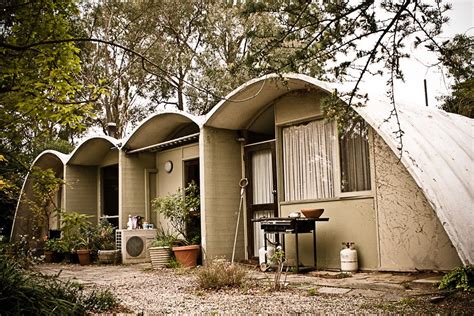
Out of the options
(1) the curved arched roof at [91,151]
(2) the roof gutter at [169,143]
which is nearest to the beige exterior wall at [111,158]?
(1) the curved arched roof at [91,151]

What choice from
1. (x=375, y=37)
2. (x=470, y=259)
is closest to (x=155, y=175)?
(x=470, y=259)

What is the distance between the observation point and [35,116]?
5219mm

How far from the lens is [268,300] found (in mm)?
5309

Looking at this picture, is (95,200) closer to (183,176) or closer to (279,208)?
(183,176)

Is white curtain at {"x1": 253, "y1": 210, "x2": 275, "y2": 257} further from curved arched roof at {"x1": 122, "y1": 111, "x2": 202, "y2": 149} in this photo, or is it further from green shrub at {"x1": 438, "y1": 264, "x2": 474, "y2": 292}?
green shrub at {"x1": 438, "y1": 264, "x2": 474, "y2": 292}

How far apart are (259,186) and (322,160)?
1.66 metres

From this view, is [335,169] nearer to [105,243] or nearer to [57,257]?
[105,243]

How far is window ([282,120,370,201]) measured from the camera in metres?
7.73

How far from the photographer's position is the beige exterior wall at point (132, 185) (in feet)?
37.4

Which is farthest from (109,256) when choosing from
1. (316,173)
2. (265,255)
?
(316,173)

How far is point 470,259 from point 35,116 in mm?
4660

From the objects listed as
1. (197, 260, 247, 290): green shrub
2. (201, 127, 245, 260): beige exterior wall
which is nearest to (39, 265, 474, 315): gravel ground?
(197, 260, 247, 290): green shrub

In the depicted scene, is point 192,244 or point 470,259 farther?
point 192,244

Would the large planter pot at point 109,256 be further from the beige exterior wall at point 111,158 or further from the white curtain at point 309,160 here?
the white curtain at point 309,160
